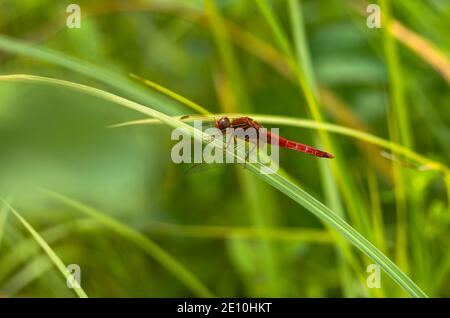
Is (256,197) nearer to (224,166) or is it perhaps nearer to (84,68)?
(224,166)

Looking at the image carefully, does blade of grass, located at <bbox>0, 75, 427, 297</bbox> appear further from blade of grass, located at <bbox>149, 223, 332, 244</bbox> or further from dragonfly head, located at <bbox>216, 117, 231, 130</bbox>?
blade of grass, located at <bbox>149, 223, 332, 244</bbox>

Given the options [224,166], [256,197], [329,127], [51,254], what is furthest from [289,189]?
[224,166]

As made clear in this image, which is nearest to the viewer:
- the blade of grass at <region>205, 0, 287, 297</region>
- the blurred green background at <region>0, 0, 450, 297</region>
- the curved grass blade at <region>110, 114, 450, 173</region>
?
the curved grass blade at <region>110, 114, 450, 173</region>

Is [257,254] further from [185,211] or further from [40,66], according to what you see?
[40,66]

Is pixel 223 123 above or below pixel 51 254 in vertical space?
above

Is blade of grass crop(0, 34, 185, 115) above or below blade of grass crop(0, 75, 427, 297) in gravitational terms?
above

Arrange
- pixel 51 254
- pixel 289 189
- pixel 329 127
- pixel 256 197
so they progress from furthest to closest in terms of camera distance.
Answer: pixel 256 197 → pixel 329 127 → pixel 51 254 → pixel 289 189

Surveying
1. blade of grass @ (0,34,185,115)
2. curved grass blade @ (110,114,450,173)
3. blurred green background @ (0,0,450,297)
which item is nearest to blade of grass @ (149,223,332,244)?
blurred green background @ (0,0,450,297)


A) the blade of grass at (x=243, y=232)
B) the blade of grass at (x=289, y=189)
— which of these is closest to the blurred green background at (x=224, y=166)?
the blade of grass at (x=243, y=232)

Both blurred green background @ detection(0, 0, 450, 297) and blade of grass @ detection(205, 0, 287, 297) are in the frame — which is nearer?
blurred green background @ detection(0, 0, 450, 297)
